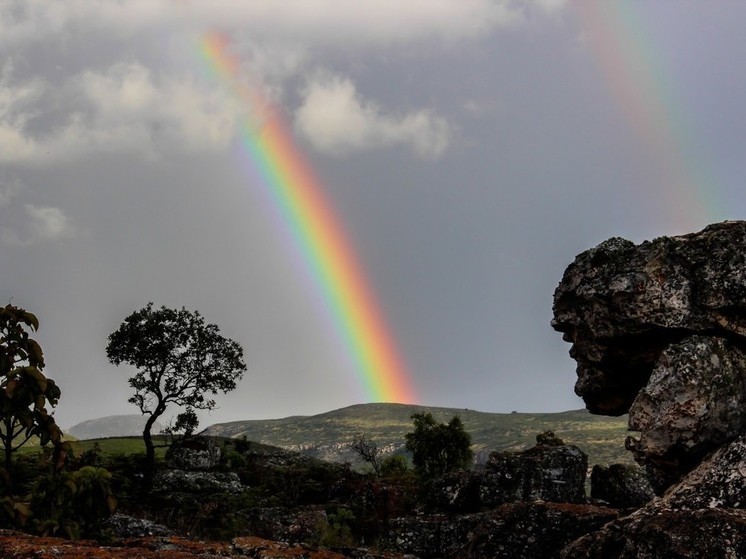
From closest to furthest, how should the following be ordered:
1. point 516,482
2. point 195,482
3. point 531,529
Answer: point 531,529, point 516,482, point 195,482

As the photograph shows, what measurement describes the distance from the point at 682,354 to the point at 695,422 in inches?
53.0

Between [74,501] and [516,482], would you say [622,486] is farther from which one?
[74,501]

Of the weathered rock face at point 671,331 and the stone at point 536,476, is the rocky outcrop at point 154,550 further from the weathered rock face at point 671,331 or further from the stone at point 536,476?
the stone at point 536,476

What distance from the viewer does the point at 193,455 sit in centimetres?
6375

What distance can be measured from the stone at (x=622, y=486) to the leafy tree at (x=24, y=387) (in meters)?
22.3

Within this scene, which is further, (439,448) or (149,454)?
(439,448)

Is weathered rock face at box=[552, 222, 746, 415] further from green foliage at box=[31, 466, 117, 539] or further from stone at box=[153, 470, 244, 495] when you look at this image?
stone at box=[153, 470, 244, 495]

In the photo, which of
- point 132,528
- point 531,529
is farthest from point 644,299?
point 132,528

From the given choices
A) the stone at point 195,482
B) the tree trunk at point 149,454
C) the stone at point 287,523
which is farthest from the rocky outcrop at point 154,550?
the tree trunk at point 149,454

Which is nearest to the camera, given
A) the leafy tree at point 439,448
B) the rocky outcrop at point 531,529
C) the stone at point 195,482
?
the rocky outcrop at point 531,529

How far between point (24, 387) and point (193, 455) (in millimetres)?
51083

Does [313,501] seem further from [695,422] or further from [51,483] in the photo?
[695,422]

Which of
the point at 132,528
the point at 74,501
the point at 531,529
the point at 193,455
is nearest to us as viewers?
the point at 531,529

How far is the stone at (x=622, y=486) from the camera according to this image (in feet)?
96.4
